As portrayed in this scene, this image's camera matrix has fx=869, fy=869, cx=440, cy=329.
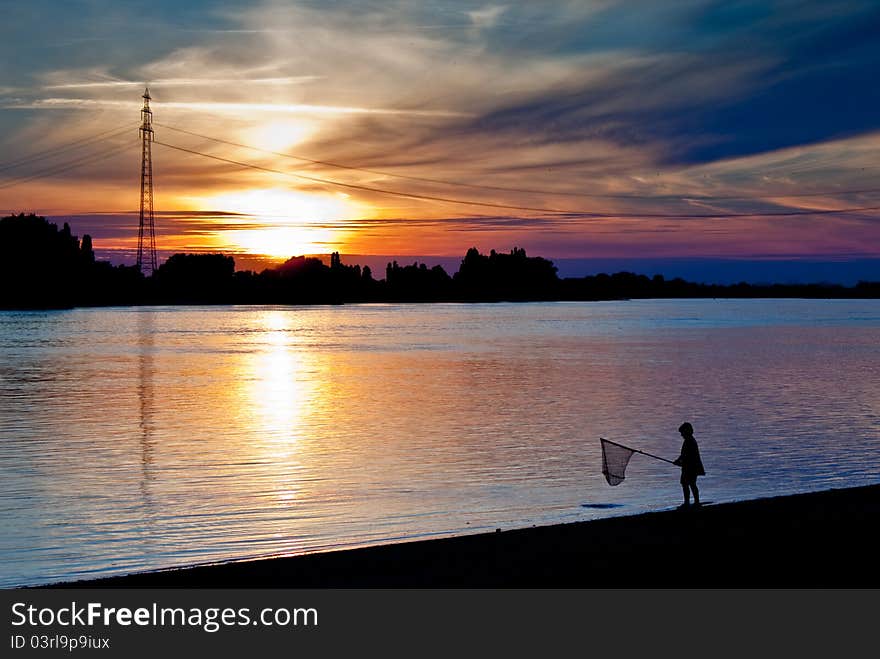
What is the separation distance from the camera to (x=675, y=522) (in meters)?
16.2

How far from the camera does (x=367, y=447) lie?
35.6 metres

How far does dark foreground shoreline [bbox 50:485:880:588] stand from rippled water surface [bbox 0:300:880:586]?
4737 mm

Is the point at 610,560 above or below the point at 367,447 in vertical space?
above

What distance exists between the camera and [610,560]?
13.2 meters

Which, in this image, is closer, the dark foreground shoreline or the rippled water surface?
the dark foreground shoreline

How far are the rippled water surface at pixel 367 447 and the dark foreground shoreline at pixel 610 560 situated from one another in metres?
4.74

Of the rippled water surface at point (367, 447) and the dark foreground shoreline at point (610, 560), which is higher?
the dark foreground shoreline at point (610, 560)

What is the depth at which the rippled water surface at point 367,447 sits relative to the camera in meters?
21.0

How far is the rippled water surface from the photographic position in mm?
21031

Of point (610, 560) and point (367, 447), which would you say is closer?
point (610, 560)

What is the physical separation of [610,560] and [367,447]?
910 inches
